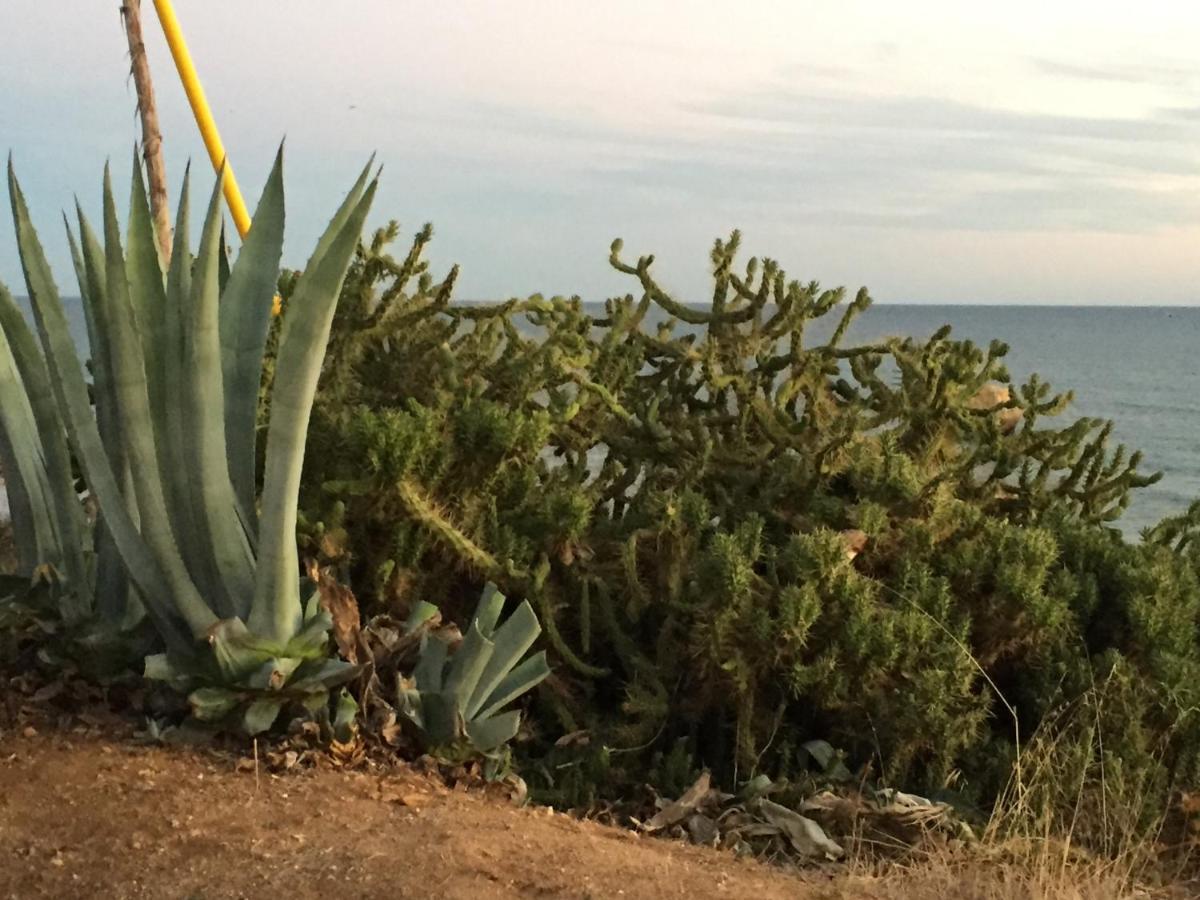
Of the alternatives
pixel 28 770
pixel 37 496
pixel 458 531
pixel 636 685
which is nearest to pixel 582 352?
pixel 458 531

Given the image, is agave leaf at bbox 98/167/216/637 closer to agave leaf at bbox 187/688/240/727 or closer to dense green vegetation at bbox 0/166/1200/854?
dense green vegetation at bbox 0/166/1200/854

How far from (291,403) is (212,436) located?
304 millimetres

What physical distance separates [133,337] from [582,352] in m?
2.27

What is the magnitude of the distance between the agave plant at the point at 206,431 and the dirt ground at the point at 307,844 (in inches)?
10.1

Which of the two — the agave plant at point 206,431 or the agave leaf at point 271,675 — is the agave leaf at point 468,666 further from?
the agave leaf at point 271,675

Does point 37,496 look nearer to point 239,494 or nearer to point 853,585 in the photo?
point 239,494

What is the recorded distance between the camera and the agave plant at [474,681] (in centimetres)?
325

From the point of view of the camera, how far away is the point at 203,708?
3020 millimetres

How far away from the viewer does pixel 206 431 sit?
10.2ft

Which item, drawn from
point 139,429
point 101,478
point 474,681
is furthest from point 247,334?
point 474,681

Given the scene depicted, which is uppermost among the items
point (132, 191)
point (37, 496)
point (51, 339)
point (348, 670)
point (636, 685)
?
point (132, 191)

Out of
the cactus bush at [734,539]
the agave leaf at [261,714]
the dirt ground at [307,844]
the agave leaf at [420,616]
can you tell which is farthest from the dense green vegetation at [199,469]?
the cactus bush at [734,539]

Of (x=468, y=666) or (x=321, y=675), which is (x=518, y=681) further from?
(x=321, y=675)

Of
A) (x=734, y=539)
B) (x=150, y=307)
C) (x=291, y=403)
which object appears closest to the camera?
(x=291, y=403)
